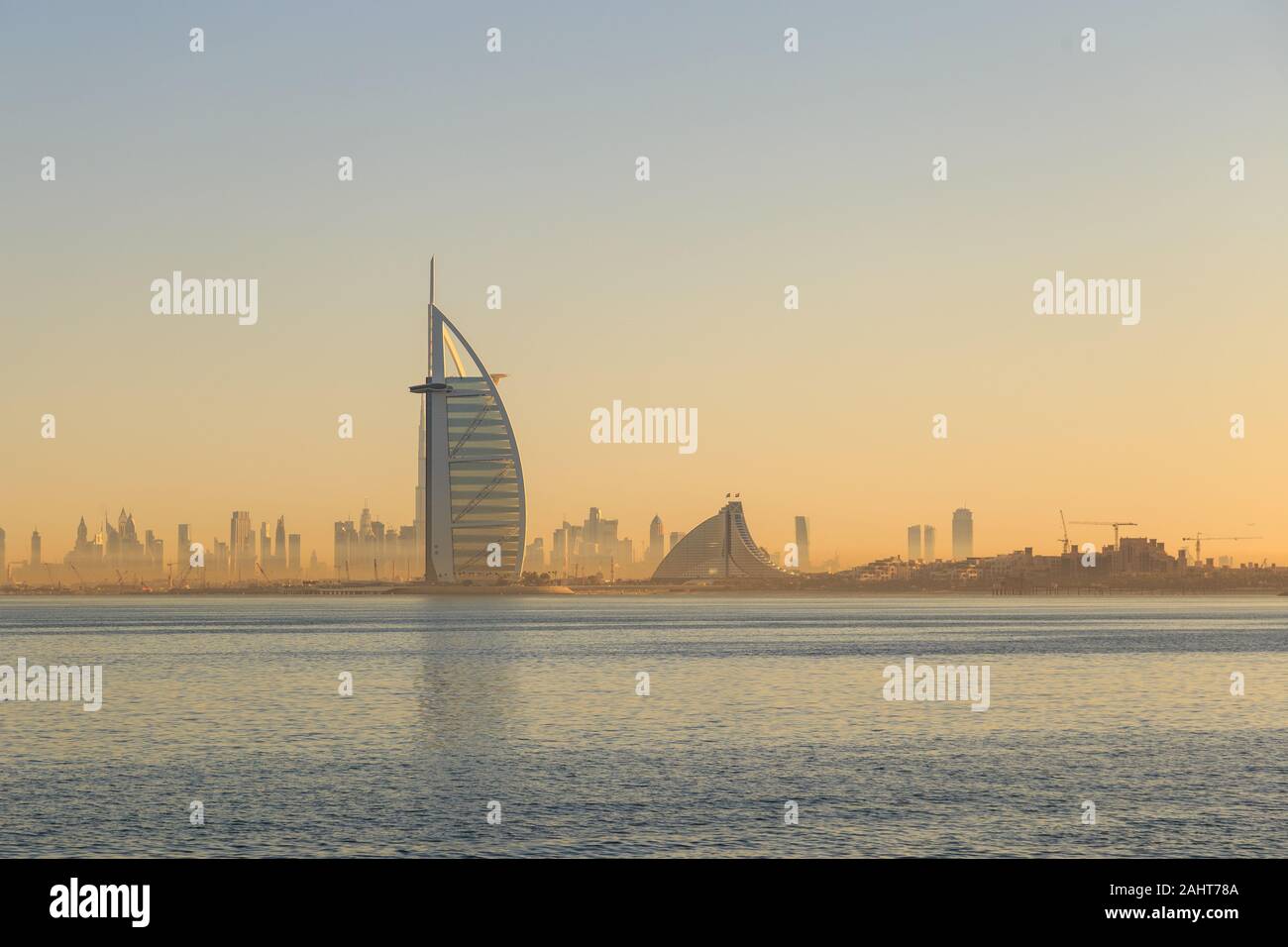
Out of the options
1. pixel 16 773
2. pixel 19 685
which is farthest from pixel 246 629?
pixel 16 773

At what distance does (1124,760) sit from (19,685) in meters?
61.2

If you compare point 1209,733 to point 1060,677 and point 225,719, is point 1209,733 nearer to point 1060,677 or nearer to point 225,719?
point 1060,677

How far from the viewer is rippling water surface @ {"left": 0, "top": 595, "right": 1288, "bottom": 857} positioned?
33.3m

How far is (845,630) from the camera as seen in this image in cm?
18100

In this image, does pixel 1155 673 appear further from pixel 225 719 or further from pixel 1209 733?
pixel 225 719

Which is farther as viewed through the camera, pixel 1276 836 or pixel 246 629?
pixel 246 629

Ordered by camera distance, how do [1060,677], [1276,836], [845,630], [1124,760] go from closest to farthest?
1. [1276,836]
2. [1124,760]
3. [1060,677]
4. [845,630]

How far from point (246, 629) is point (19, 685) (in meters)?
112

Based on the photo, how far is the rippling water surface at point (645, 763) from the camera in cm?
3334

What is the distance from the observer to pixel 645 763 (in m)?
46.1
